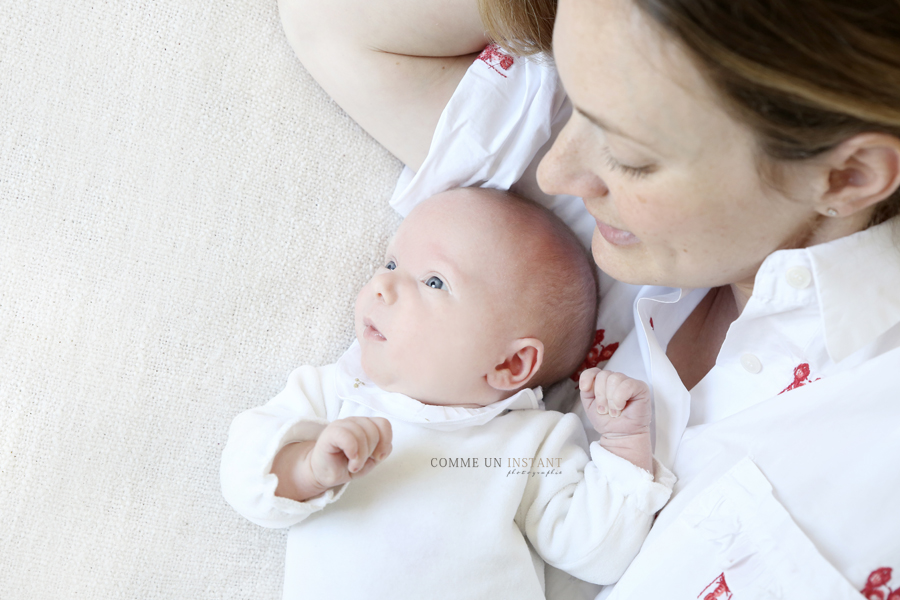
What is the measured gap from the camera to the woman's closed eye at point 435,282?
1282 millimetres

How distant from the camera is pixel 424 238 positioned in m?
1.30

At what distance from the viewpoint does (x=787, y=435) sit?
1025mm

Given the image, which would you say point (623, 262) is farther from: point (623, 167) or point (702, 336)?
point (702, 336)

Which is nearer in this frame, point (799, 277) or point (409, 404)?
point (799, 277)

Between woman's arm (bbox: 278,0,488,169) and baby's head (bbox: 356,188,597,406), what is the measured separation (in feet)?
0.61

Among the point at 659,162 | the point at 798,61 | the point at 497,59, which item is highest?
the point at 798,61

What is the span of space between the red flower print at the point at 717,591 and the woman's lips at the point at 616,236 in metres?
0.54

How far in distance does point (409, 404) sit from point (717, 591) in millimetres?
602

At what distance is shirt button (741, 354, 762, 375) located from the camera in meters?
1.14

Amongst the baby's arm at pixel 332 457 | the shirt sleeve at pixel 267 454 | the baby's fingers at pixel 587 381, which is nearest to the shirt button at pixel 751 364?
the baby's fingers at pixel 587 381

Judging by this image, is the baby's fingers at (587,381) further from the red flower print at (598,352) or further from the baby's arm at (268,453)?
the baby's arm at (268,453)

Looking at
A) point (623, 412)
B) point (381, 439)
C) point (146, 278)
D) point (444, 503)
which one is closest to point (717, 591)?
point (623, 412)

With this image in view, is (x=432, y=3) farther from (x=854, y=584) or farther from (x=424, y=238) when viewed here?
(x=854, y=584)

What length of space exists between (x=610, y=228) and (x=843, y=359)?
0.41 metres
